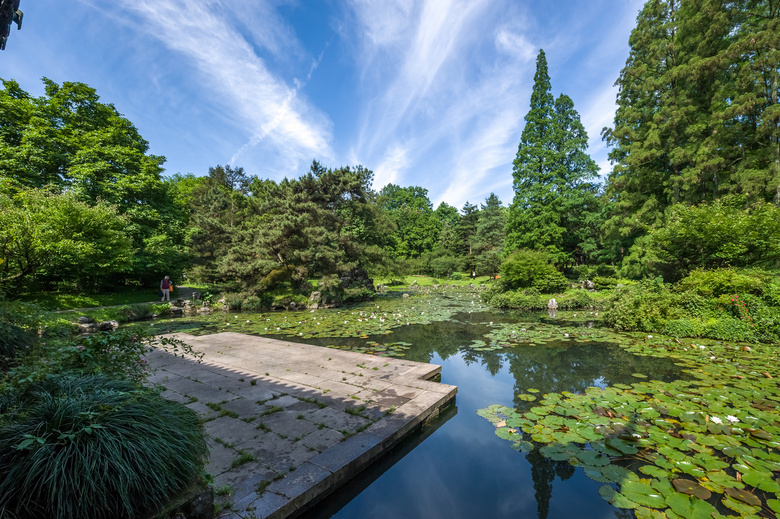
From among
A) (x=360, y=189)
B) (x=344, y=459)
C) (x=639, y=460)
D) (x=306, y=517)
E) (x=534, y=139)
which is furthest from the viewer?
(x=534, y=139)

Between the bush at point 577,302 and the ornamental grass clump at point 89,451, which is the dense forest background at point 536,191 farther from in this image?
the ornamental grass clump at point 89,451

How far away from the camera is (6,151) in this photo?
12.8m

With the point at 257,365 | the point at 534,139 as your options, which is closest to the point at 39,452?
the point at 257,365

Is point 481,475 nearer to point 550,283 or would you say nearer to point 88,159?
point 550,283

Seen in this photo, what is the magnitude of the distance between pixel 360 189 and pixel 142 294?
13.1 m

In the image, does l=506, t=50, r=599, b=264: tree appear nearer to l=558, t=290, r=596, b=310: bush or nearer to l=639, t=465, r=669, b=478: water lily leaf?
l=558, t=290, r=596, b=310: bush

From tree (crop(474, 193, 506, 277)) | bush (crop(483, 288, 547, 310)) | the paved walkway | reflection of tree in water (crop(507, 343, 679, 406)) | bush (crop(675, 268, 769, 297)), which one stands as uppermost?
tree (crop(474, 193, 506, 277))

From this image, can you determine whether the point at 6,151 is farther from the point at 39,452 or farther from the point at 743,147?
the point at 743,147

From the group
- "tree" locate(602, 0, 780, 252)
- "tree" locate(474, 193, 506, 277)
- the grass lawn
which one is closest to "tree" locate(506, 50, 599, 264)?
"tree" locate(602, 0, 780, 252)

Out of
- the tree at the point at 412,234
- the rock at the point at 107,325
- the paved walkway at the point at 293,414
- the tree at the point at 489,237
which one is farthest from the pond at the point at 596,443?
the tree at the point at 412,234

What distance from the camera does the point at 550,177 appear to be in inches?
914

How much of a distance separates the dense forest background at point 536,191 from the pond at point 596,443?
654 centimetres

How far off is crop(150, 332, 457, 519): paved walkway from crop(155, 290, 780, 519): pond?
316 mm

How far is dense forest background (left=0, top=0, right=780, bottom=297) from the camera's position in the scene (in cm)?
982
